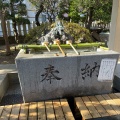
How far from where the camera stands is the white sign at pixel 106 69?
2734mm

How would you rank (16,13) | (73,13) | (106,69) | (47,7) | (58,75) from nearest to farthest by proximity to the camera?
(58,75) → (106,69) → (16,13) → (73,13) → (47,7)

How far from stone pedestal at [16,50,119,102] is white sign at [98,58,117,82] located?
0.23 feet

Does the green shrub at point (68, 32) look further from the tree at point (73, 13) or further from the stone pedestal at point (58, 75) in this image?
the tree at point (73, 13)

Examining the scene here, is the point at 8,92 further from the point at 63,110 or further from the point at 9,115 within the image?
the point at 63,110

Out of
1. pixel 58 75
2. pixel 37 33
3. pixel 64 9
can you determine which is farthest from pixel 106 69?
pixel 64 9

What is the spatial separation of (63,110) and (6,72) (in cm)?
190

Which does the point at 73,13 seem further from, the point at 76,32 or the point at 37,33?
the point at 37,33

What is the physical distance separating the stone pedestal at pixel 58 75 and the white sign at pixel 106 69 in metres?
0.07

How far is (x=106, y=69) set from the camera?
110 inches

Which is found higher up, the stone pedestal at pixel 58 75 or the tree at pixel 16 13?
the tree at pixel 16 13

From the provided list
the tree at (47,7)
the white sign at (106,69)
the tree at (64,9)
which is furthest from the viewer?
the tree at (64,9)

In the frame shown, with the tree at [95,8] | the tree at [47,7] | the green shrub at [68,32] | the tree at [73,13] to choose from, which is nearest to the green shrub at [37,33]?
the green shrub at [68,32]

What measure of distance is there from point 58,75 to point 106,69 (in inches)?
32.8

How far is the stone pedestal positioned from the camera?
2525 millimetres
